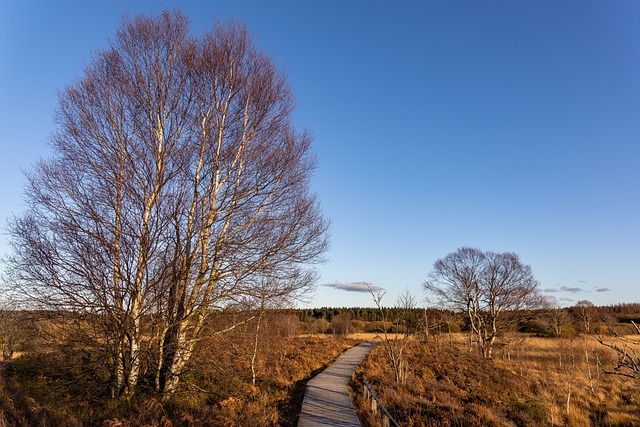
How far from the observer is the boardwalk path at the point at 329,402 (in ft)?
30.9

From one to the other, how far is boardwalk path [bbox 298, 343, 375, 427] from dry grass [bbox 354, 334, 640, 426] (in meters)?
0.63

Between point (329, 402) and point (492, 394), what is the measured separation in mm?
10052

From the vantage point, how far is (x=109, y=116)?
9.98 m

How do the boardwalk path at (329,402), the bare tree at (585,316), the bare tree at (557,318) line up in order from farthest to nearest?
the bare tree at (557,318) < the bare tree at (585,316) < the boardwalk path at (329,402)

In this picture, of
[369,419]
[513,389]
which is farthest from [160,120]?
[513,389]

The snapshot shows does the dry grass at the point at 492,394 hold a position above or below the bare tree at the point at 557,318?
below

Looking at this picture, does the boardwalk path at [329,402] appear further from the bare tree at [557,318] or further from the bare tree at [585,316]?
the bare tree at [557,318]

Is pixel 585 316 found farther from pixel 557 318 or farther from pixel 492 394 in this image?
pixel 557 318

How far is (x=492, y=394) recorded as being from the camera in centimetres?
1769

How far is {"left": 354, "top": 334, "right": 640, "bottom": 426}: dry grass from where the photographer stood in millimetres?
12242

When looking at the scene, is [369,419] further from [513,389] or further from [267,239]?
[513,389]

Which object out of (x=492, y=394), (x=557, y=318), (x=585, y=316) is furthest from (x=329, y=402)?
(x=557, y=318)

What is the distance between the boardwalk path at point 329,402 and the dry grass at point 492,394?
24.8 inches

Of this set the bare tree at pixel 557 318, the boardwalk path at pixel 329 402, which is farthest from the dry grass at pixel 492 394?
the bare tree at pixel 557 318
